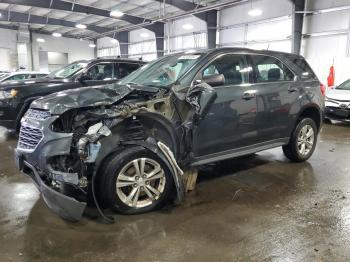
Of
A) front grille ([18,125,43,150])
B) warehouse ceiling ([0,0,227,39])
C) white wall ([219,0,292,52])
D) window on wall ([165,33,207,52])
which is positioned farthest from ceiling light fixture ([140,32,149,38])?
front grille ([18,125,43,150])

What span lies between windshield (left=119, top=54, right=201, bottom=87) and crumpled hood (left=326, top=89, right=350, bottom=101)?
249 inches

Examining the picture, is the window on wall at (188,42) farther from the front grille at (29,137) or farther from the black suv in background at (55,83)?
the front grille at (29,137)

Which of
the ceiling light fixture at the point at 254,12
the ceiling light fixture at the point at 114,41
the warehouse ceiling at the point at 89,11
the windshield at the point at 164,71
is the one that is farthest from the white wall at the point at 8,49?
the windshield at the point at 164,71

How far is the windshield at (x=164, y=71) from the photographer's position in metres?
3.61

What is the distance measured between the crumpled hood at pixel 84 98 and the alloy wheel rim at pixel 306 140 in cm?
Result: 270

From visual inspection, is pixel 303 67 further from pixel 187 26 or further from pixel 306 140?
pixel 187 26

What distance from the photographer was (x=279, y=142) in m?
4.51

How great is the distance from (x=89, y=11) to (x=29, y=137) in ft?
46.6

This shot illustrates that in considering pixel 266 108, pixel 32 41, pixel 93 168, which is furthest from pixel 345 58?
pixel 32 41

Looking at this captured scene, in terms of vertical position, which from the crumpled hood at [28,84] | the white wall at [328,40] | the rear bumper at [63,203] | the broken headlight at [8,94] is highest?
the white wall at [328,40]

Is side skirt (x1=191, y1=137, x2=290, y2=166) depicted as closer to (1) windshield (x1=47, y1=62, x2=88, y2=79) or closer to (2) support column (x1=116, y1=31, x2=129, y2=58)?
(1) windshield (x1=47, y1=62, x2=88, y2=79)

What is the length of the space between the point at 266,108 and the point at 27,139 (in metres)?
2.88

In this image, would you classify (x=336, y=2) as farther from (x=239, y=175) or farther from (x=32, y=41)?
(x=32, y=41)

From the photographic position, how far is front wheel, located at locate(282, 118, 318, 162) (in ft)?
15.5
